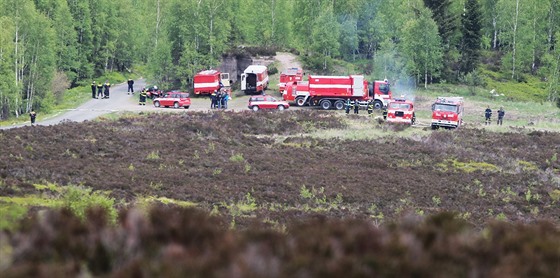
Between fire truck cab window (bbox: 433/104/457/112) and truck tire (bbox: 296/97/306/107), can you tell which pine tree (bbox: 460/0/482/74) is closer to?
truck tire (bbox: 296/97/306/107)

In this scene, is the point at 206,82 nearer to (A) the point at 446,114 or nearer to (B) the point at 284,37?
(A) the point at 446,114

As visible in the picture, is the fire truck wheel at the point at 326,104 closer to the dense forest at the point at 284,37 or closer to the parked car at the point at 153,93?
the parked car at the point at 153,93

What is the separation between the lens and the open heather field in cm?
719

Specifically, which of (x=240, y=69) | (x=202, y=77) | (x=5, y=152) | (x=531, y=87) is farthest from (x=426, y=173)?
(x=531, y=87)

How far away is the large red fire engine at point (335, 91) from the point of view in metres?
53.1

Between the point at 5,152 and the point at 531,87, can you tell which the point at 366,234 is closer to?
the point at 5,152

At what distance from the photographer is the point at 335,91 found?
5331 cm

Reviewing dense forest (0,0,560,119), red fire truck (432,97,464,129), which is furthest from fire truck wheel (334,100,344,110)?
dense forest (0,0,560,119)

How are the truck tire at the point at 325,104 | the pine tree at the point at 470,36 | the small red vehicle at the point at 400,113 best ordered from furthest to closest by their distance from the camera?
the pine tree at the point at 470,36 → the truck tire at the point at 325,104 → the small red vehicle at the point at 400,113

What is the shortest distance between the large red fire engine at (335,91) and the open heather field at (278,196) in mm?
4156

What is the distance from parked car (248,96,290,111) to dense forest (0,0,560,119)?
1236 centimetres

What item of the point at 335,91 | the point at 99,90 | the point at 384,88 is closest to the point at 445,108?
the point at 384,88

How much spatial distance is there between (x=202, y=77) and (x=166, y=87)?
669 cm

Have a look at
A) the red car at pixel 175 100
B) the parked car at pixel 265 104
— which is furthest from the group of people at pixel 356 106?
the red car at pixel 175 100
